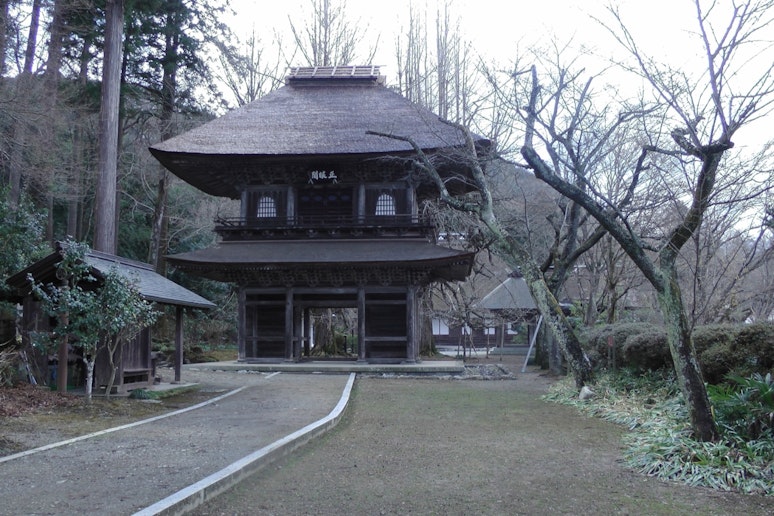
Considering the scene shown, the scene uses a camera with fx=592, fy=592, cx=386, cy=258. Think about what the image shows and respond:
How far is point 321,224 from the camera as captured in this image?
19.4 metres

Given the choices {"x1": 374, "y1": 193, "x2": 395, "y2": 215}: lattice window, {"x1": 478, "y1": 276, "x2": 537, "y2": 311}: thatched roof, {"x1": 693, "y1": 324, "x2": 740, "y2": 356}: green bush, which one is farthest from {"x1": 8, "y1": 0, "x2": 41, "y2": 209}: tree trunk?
{"x1": 478, "y1": 276, "x2": 537, "y2": 311}: thatched roof

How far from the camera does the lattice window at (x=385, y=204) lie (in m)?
20.0

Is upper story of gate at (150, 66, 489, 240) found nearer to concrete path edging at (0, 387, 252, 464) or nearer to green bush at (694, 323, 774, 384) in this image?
concrete path edging at (0, 387, 252, 464)

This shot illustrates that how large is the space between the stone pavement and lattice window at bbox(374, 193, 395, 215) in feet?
33.6

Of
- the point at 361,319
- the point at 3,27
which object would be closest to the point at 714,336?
the point at 361,319

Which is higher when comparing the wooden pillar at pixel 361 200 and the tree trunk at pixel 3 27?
the tree trunk at pixel 3 27

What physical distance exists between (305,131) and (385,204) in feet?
12.3

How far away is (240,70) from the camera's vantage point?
2836cm

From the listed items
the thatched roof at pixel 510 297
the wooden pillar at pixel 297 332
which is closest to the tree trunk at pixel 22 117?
the wooden pillar at pixel 297 332

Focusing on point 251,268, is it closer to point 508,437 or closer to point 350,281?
point 350,281

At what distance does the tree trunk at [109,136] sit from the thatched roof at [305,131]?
1476 mm

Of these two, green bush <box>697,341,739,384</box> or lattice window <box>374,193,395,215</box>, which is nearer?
green bush <box>697,341,739,384</box>

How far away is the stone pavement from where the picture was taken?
15.4 feet

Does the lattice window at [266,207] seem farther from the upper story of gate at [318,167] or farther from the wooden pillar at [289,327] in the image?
the wooden pillar at [289,327]
